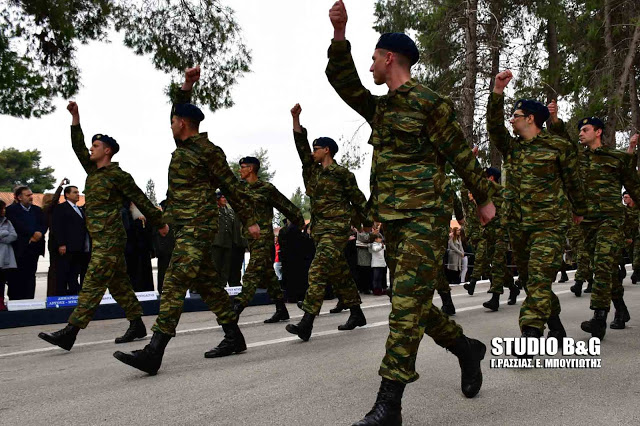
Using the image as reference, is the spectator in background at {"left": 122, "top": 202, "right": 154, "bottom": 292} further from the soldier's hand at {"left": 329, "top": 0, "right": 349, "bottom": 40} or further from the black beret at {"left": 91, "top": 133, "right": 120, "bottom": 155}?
the soldier's hand at {"left": 329, "top": 0, "right": 349, "bottom": 40}

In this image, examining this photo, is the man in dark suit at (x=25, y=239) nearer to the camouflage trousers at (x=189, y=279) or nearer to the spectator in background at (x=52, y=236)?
the spectator in background at (x=52, y=236)

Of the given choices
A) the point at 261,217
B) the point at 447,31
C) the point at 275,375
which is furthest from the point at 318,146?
the point at 447,31

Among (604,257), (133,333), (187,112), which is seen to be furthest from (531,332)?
(133,333)

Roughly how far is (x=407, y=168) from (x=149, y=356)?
2.43 m

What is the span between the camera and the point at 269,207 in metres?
7.85

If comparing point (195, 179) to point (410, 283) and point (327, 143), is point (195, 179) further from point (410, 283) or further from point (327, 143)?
point (410, 283)

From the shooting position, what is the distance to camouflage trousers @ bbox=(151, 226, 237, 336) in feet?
15.5

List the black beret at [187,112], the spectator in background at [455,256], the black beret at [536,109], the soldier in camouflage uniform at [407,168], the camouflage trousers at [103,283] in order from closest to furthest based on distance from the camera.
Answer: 1. the soldier in camouflage uniform at [407,168]
2. the black beret at [187,112]
3. the black beret at [536,109]
4. the camouflage trousers at [103,283]
5. the spectator in background at [455,256]

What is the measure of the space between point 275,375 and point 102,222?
2.73 metres

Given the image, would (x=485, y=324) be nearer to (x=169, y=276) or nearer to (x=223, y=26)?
(x=169, y=276)

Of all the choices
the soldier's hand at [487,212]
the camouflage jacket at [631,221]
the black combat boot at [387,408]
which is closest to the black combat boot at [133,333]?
the black combat boot at [387,408]

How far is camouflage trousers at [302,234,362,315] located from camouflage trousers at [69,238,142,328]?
5.99ft

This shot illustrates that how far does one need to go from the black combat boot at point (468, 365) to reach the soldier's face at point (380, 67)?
161 centimetres

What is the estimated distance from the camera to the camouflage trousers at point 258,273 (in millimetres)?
7415
